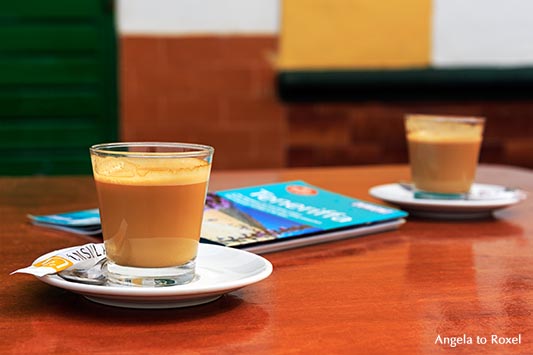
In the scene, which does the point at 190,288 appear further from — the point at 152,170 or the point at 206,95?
the point at 206,95

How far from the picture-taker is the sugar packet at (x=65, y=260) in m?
0.65

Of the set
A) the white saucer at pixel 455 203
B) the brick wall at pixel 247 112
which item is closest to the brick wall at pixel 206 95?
the brick wall at pixel 247 112

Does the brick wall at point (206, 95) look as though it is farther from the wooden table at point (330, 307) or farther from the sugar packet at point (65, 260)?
the sugar packet at point (65, 260)

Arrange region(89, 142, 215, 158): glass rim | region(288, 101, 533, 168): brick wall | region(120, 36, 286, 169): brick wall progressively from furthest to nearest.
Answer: region(288, 101, 533, 168): brick wall → region(120, 36, 286, 169): brick wall → region(89, 142, 215, 158): glass rim

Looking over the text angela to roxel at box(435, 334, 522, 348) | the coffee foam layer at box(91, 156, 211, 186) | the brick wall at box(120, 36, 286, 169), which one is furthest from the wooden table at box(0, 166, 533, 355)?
the brick wall at box(120, 36, 286, 169)

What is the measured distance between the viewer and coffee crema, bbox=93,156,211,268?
67 centimetres

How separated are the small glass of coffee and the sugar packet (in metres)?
0.57

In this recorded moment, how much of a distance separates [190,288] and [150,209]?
0.09 m

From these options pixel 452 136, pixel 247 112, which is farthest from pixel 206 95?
pixel 452 136

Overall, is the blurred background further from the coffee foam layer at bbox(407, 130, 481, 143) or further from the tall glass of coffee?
the tall glass of coffee

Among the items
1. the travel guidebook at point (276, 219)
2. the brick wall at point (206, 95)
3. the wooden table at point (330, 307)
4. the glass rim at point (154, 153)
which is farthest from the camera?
the brick wall at point (206, 95)

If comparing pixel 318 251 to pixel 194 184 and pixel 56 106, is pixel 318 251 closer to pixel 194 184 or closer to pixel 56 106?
pixel 194 184

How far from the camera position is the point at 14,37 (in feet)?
9.87

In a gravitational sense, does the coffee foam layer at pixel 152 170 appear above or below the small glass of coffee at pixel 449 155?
above
